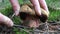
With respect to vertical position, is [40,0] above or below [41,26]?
above

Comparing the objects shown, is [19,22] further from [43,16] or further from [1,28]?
[1,28]

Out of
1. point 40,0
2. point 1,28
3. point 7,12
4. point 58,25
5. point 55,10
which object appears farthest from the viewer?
point 55,10

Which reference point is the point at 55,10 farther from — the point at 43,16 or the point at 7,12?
the point at 43,16

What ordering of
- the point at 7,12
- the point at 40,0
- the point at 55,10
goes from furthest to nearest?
the point at 55,10 < the point at 7,12 < the point at 40,0

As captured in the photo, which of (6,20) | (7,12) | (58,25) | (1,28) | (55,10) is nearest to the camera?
(6,20)

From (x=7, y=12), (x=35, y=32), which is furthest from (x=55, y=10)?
(x=35, y=32)

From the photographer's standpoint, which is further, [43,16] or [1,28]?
[43,16]

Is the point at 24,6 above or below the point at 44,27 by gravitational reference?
above

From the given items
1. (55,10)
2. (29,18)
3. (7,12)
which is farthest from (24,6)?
(55,10)

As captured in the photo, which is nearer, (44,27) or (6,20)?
(6,20)
